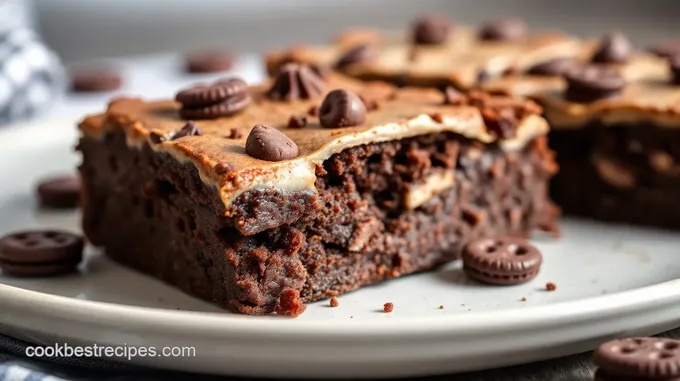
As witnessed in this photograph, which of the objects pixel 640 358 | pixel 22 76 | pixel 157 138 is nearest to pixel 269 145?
pixel 157 138

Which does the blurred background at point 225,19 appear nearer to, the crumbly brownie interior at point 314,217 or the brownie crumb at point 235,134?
the crumbly brownie interior at point 314,217

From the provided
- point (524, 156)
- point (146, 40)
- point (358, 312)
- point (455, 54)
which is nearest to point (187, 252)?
point (358, 312)

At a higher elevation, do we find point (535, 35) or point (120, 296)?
point (535, 35)

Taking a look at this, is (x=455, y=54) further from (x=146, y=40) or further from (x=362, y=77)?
(x=146, y=40)

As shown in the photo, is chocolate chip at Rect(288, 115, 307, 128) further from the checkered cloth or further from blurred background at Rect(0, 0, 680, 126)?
blurred background at Rect(0, 0, 680, 126)

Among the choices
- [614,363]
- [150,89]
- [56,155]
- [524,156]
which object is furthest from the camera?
[150,89]

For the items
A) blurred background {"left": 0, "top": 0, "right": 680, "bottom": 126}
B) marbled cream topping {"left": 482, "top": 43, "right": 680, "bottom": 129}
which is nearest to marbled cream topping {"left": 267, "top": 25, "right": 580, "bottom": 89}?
marbled cream topping {"left": 482, "top": 43, "right": 680, "bottom": 129}

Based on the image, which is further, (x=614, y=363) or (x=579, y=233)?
(x=579, y=233)
